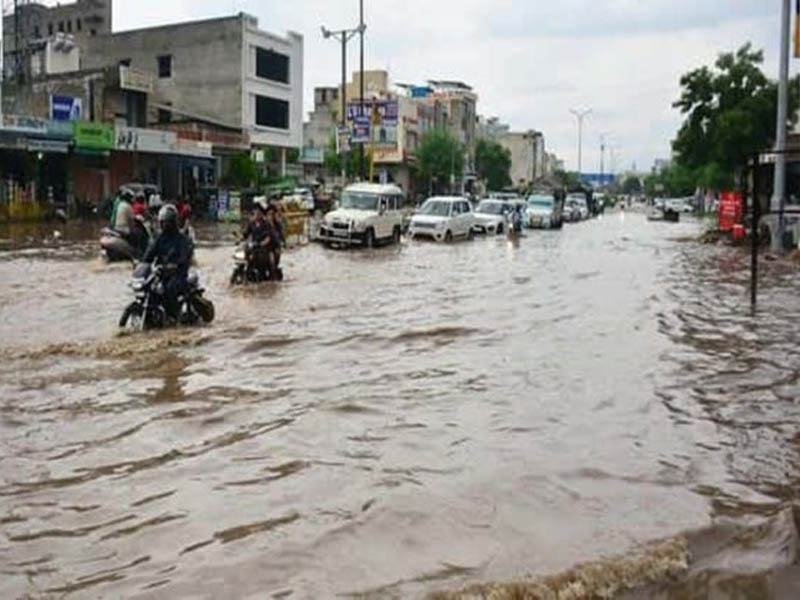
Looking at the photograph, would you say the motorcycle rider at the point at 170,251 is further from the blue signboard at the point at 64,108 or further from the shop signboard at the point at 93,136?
the blue signboard at the point at 64,108

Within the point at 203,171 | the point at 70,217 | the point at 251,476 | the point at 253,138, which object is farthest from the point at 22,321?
the point at 253,138

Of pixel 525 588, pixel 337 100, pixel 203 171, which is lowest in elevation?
pixel 525 588

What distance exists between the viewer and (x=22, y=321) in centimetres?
1416

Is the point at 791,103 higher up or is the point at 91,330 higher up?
the point at 791,103

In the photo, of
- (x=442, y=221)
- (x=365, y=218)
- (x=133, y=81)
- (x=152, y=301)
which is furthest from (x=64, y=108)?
(x=152, y=301)

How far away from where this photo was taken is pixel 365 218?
3203 cm

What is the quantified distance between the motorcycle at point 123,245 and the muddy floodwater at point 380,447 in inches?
193

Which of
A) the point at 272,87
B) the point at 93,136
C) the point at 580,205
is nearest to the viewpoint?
the point at 93,136

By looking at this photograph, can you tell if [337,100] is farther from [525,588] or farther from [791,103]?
[525,588]

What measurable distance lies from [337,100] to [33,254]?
85.1 metres

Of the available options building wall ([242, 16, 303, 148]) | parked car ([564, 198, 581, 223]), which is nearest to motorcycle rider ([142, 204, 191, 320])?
parked car ([564, 198, 581, 223])

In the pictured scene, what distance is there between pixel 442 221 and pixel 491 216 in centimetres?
720

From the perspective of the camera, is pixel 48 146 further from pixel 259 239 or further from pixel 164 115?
pixel 259 239

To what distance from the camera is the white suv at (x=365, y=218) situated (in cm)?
3166
